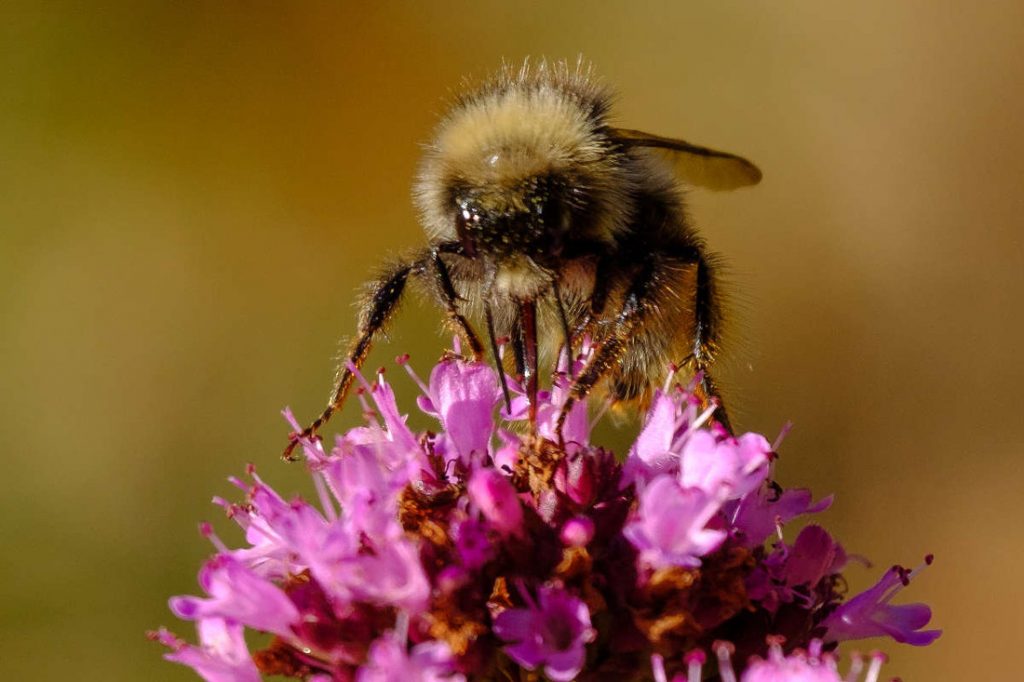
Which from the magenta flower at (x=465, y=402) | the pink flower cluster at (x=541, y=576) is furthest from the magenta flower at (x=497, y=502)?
the magenta flower at (x=465, y=402)

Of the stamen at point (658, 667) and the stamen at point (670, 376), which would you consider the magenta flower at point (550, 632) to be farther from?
the stamen at point (670, 376)

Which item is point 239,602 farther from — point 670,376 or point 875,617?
point 875,617

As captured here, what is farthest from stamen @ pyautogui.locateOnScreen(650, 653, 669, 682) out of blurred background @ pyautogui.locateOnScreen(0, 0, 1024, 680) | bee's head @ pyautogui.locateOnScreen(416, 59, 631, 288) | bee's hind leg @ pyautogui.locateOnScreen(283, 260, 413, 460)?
blurred background @ pyautogui.locateOnScreen(0, 0, 1024, 680)

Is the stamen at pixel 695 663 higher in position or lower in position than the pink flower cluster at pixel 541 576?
lower

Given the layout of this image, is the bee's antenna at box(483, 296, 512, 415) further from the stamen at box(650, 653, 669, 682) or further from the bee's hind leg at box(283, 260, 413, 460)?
the stamen at box(650, 653, 669, 682)

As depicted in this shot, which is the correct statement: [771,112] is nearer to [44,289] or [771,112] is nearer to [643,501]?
[44,289]

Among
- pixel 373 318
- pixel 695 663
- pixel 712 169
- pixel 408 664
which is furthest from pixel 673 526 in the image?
pixel 712 169

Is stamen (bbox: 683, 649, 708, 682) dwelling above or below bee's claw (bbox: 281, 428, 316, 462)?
below
